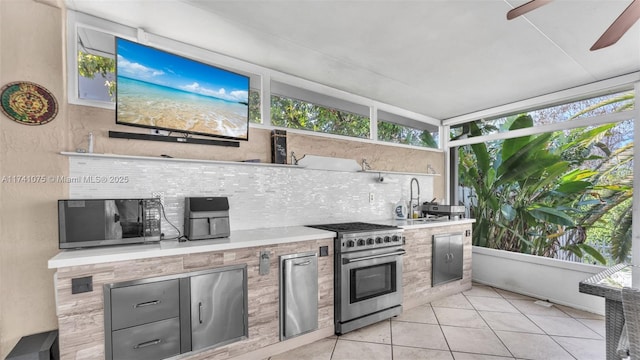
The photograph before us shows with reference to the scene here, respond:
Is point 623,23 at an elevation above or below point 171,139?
above

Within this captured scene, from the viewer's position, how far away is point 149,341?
6.10 ft

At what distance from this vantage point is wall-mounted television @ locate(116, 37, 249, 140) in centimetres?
216

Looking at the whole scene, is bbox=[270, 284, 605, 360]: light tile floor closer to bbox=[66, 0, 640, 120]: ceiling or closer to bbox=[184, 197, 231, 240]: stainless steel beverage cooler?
bbox=[184, 197, 231, 240]: stainless steel beverage cooler

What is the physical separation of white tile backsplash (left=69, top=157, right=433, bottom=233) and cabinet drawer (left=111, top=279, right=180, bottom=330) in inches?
26.1

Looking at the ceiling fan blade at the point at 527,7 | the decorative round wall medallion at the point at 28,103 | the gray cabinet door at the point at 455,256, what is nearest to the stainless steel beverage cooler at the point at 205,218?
the decorative round wall medallion at the point at 28,103

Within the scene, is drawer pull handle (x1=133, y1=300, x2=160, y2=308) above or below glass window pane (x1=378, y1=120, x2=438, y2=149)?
below

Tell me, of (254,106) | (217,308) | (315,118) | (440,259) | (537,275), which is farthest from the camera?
(537,275)

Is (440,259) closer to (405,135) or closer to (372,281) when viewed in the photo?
(372,281)

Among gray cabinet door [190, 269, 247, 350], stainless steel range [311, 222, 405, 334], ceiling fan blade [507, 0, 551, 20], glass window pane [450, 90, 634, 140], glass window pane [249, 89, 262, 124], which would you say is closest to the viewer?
ceiling fan blade [507, 0, 551, 20]

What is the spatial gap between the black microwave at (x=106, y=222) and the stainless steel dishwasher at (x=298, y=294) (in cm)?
105

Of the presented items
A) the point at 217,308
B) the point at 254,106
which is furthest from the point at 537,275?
the point at 254,106

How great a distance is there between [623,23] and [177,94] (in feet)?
9.84

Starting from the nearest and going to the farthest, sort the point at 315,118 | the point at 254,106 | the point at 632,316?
the point at 632,316
the point at 254,106
the point at 315,118

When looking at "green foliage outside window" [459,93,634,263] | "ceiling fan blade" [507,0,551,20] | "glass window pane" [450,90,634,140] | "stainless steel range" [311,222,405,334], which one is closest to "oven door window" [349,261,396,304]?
"stainless steel range" [311,222,405,334]
